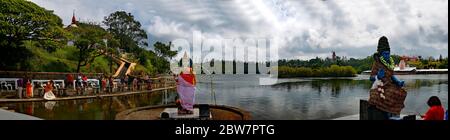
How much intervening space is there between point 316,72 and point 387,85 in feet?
41.0

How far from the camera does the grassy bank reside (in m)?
13.9

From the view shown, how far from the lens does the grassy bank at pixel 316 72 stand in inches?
548

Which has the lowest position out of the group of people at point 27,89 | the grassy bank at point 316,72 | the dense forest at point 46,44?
the group of people at point 27,89

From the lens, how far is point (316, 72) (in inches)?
660

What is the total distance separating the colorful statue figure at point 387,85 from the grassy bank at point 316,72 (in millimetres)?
9345

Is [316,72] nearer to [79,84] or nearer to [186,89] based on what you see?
[79,84]

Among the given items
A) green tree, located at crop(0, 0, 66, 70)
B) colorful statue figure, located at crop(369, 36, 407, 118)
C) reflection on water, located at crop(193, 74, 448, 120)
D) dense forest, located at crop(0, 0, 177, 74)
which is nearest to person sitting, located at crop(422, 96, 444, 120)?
colorful statue figure, located at crop(369, 36, 407, 118)

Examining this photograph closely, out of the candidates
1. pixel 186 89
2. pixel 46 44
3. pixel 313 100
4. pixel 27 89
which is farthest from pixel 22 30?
pixel 313 100

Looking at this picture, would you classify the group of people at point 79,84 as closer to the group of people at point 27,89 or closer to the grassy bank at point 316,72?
the group of people at point 27,89

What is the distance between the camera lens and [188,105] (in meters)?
6.18

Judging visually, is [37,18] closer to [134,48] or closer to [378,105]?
[134,48]

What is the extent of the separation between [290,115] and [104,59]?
12.9m

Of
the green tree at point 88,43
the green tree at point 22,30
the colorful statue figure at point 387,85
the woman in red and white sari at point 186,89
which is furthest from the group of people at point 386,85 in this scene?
the green tree at point 88,43
